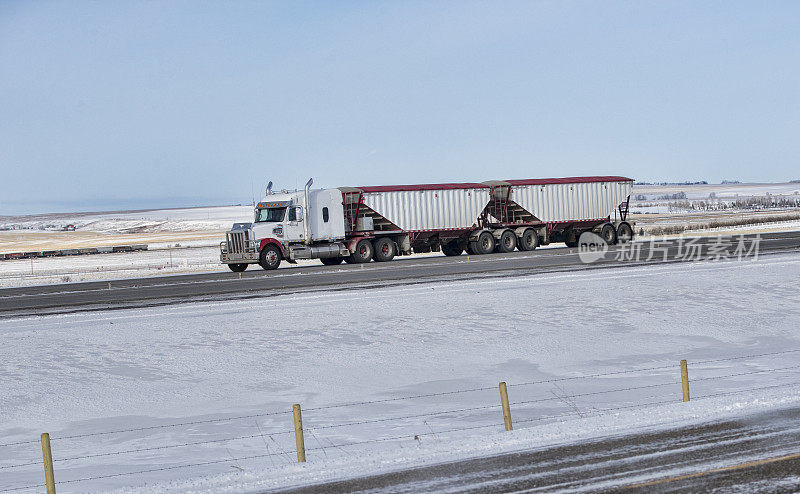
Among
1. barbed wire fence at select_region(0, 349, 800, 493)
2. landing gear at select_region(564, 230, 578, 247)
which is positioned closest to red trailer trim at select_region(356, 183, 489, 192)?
landing gear at select_region(564, 230, 578, 247)

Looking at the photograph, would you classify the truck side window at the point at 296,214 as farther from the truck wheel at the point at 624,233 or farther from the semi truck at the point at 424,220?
the truck wheel at the point at 624,233

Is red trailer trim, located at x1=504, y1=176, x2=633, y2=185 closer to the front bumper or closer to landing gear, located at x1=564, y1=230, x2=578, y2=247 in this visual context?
landing gear, located at x1=564, y1=230, x2=578, y2=247

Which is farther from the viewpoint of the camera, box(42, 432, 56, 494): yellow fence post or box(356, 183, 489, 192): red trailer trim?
box(356, 183, 489, 192): red trailer trim

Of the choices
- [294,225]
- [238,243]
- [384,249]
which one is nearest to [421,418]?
A: [238,243]

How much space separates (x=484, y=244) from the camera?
144ft

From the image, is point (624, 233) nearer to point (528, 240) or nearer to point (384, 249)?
point (528, 240)

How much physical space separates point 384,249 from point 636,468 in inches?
1281

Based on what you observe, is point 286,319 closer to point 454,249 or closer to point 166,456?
point 166,456

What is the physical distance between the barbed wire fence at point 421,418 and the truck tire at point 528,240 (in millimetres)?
27282

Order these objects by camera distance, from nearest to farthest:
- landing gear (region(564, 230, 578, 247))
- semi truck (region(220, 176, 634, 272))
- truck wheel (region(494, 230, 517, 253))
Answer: semi truck (region(220, 176, 634, 272)) < truck wheel (region(494, 230, 517, 253)) < landing gear (region(564, 230, 578, 247))

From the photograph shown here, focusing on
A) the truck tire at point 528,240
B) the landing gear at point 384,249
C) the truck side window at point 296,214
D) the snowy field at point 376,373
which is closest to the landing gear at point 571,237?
the truck tire at point 528,240

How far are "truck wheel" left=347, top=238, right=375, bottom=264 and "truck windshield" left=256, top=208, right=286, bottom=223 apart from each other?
4106 mm

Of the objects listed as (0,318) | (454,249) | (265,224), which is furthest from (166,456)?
(454,249)

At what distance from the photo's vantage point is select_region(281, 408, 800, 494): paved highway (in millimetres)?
8945
